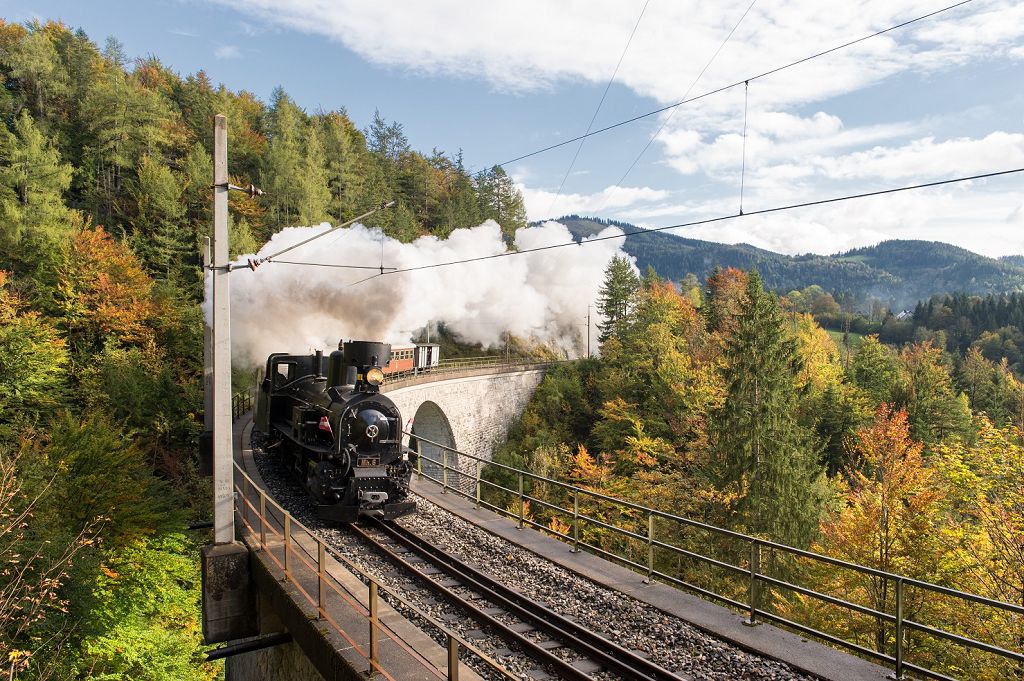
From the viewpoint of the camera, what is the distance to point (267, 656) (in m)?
9.09

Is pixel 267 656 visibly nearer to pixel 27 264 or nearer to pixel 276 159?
pixel 27 264

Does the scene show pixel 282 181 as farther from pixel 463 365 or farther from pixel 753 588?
pixel 753 588

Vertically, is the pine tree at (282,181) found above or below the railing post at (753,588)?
above

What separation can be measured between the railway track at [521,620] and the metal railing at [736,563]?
1.39m

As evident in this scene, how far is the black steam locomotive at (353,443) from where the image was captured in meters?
11.5

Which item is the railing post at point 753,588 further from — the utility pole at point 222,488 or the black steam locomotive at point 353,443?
the utility pole at point 222,488

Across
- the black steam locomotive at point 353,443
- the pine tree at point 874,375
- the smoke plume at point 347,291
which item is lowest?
the pine tree at point 874,375

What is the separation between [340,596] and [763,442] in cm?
2308

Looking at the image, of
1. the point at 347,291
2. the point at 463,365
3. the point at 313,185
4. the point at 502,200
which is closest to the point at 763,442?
the point at 347,291

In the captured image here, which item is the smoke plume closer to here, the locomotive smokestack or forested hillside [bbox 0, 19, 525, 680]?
the locomotive smokestack

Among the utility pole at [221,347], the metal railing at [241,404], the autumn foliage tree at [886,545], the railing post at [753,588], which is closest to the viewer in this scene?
the railing post at [753,588]

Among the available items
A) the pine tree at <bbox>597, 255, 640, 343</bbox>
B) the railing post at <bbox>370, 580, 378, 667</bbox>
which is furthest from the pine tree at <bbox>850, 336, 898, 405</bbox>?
the railing post at <bbox>370, 580, 378, 667</bbox>

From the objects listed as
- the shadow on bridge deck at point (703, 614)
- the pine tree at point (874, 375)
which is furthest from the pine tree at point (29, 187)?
the pine tree at point (874, 375)

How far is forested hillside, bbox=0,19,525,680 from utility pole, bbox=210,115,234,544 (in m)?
2.22
